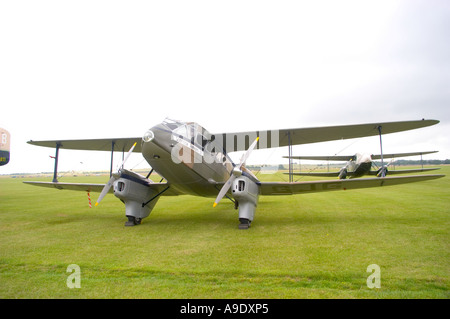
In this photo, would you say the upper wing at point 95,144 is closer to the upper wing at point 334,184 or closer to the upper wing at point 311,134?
the upper wing at point 311,134

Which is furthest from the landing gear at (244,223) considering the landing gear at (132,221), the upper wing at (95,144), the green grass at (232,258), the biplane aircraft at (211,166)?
the upper wing at (95,144)

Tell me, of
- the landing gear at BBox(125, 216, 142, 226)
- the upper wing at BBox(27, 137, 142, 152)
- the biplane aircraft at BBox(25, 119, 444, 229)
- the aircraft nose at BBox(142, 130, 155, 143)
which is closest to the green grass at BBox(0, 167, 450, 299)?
A: the landing gear at BBox(125, 216, 142, 226)

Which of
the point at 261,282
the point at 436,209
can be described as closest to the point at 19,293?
the point at 261,282

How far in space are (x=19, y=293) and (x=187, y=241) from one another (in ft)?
13.1

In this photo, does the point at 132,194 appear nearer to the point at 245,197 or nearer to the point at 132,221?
the point at 132,221

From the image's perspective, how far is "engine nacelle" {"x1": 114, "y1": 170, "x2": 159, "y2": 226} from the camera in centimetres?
988

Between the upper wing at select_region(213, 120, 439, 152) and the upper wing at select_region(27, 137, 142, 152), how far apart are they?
4420mm

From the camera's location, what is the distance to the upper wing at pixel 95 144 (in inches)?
440

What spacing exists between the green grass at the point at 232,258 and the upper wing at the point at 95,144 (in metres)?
3.76

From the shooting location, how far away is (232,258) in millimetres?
5660

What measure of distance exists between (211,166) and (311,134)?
4264mm

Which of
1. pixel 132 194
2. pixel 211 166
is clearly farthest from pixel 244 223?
pixel 132 194

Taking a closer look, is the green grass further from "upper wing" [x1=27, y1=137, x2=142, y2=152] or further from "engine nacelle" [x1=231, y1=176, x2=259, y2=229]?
"upper wing" [x1=27, y1=137, x2=142, y2=152]
